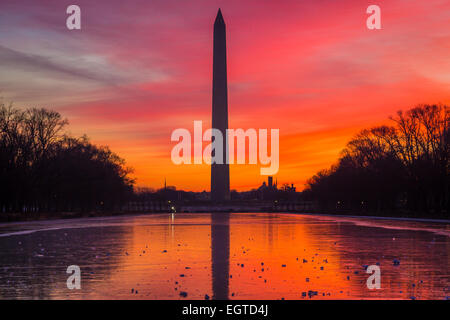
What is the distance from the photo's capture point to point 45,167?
248 feet

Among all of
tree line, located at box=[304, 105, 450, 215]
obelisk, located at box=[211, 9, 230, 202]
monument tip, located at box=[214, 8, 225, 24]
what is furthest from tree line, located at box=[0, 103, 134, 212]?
tree line, located at box=[304, 105, 450, 215]

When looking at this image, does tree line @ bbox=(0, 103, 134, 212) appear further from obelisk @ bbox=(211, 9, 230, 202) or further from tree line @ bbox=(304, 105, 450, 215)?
tree line @ bbox=(304, 105, 450, 215)

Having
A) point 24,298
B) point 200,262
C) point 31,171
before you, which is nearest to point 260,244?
point 200,262

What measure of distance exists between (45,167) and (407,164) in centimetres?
4857

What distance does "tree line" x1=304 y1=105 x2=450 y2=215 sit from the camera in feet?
245

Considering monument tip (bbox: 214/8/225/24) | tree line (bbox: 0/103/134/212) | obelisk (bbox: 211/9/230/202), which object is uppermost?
monument tip (bbox: 214/8/225/24)

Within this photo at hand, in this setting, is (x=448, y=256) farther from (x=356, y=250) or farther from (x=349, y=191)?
(x=349, y=191)

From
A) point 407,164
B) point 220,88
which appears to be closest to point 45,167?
point 220,88

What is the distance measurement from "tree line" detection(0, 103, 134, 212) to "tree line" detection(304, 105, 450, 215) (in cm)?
3987

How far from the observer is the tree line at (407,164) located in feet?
245

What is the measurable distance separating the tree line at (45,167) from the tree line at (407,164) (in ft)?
131

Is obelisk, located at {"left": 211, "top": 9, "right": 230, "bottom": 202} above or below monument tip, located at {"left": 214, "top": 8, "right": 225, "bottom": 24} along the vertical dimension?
below

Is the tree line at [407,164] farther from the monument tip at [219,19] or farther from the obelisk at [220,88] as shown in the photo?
the monument tip at [219,19]
